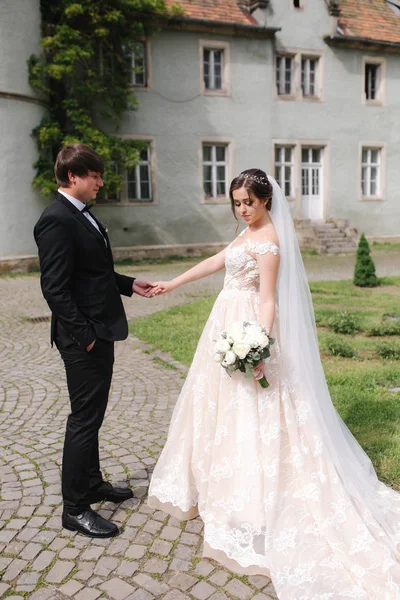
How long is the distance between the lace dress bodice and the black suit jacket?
2.36 feet

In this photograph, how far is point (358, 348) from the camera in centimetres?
730

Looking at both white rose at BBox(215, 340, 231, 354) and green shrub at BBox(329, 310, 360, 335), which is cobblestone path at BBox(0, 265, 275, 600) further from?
green shrub at BBox(329, 310, 360, 335)

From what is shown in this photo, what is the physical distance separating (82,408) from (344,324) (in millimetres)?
5634

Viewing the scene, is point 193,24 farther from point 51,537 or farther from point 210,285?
point 51,537

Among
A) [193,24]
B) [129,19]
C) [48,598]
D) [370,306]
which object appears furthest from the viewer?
[193,24]

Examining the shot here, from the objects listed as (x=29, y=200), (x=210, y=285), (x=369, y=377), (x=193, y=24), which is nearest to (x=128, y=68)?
(x=193, y=24)

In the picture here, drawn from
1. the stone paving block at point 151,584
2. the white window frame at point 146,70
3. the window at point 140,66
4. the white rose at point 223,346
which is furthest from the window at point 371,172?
the stone paving block at point 151,584

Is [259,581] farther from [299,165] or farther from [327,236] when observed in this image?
[299,165]

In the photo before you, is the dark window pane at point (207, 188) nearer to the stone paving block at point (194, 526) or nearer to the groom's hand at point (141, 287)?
the groom's hand at point (141, 287)

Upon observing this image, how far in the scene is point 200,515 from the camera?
3.32 m

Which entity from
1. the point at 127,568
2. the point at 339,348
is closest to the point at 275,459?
the point at 127,568

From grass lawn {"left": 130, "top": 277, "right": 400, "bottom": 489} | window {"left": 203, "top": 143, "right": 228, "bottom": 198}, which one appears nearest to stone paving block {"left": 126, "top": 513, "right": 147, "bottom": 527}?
grass lawn {"left": 130, "top": 277, "right": 400, "bottom": 489}

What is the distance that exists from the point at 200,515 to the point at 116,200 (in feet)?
52.9

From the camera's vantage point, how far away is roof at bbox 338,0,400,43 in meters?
21.8
